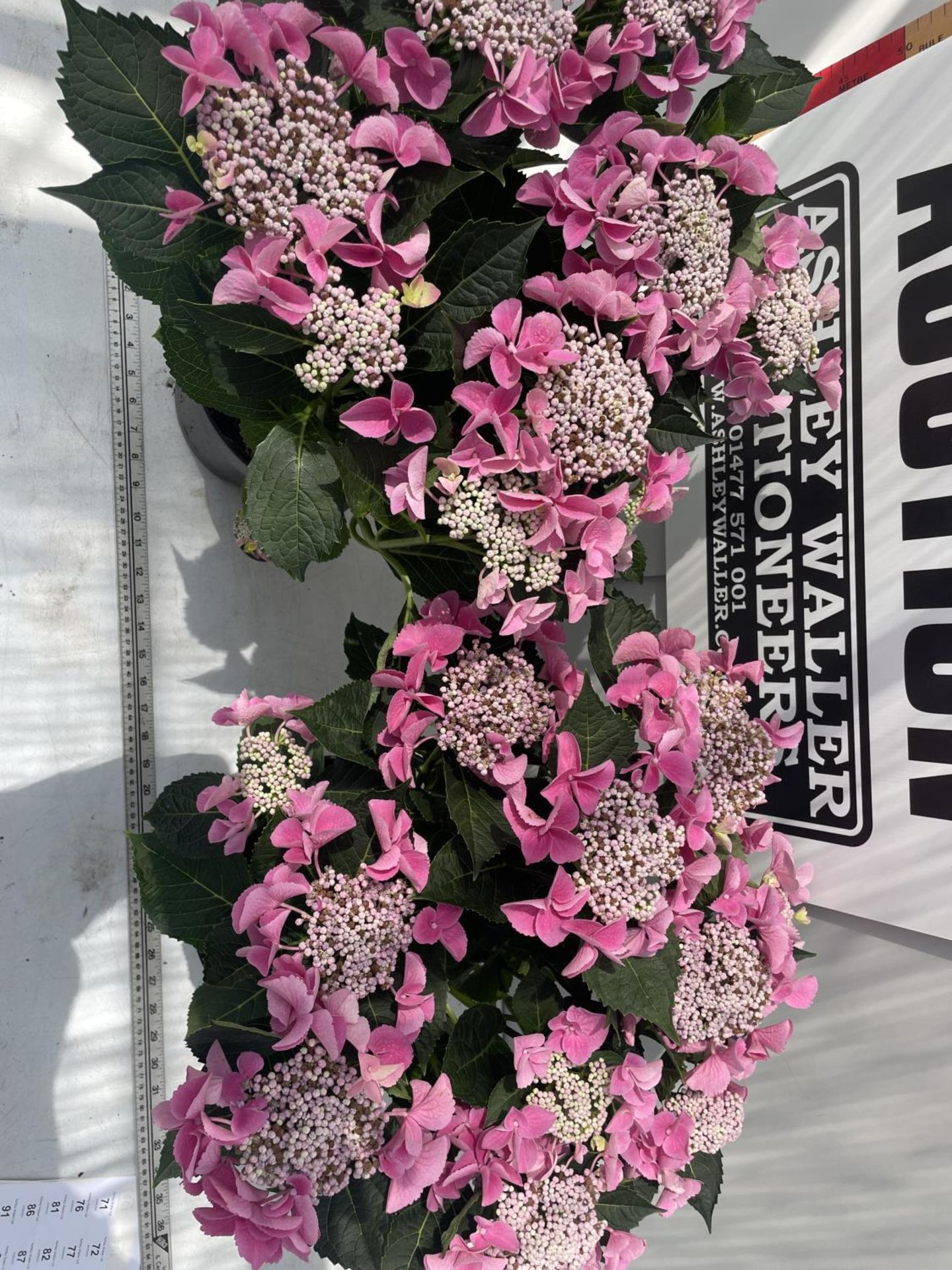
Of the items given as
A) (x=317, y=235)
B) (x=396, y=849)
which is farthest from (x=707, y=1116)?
(x=317, y=235)

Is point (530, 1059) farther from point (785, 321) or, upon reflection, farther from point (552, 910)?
point (785, 321)

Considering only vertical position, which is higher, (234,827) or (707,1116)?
(234,827)

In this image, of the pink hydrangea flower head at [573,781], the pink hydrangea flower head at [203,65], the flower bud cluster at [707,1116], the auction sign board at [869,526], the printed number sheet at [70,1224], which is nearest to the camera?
the pink hydrangea flower head at [203,65]

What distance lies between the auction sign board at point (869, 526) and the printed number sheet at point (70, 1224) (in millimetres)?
939

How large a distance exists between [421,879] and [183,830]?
0.27 metres

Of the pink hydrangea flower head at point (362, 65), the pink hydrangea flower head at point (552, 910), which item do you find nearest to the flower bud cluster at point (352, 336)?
the pink hydrangea flower head at point (362, 65)

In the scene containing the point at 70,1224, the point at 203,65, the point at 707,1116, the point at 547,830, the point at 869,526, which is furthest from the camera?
the point at 70,1224

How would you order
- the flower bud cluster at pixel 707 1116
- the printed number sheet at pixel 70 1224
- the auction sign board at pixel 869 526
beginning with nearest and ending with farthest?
the flower bud cluster at pixel 707 1116, the auction sign board at pixel 869 526, the printed number sheet at pixel 70 1224

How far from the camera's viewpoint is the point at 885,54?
2.78ft

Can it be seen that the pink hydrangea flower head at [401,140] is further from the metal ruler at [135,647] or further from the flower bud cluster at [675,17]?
the metal ruler at [135,647]

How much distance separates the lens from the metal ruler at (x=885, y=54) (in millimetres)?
792

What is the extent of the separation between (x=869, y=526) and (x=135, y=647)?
90 cm

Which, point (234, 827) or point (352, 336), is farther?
point (234, 827)

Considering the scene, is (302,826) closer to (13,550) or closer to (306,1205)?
(306,1205)
